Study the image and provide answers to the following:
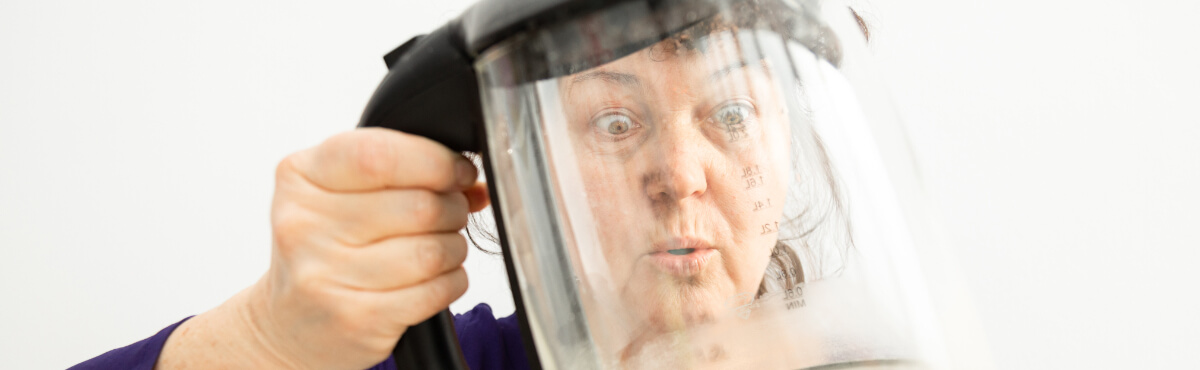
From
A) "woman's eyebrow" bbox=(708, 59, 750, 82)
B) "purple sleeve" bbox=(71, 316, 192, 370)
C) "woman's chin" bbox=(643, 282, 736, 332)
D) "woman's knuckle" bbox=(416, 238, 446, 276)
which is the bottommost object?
"woman's chin" bbox=(643, 282, 736, 332)

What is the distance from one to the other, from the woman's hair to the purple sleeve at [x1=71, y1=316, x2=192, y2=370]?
0.52 m

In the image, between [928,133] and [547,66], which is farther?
[928,133]

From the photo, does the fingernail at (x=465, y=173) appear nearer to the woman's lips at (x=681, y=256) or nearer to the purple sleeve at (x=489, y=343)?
the woman's lips at (x=681, y=256)

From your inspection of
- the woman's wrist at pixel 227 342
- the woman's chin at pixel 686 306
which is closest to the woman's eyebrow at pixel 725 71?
the woman's chin at pixel 686 306

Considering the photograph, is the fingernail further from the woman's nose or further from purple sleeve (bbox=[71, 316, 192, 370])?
purple sleeve (bbox=[71, 316, 192, 370])

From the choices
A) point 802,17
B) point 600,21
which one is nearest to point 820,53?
point 802,17

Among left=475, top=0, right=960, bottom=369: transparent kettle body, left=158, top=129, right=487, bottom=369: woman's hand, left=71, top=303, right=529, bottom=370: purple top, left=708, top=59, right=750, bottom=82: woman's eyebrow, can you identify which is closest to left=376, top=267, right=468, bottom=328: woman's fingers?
left=158, top=129, right=487, bottom=369: woman's hand

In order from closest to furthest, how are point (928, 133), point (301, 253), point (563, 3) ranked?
point (563, 3)
point (301, 253)
point (928, 133)

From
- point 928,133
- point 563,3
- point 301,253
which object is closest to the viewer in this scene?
point 563,3

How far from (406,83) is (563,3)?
12 centimetres

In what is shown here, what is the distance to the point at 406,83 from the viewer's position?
392mm

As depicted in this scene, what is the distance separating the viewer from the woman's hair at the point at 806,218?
0.35 meters

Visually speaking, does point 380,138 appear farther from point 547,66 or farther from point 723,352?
point 723,352

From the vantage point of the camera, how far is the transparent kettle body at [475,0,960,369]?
352mm
